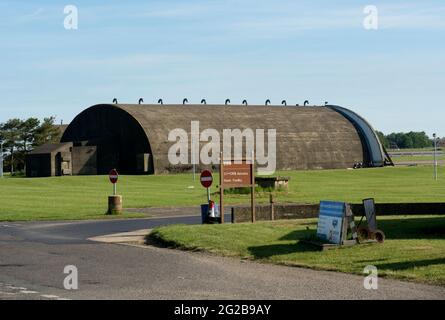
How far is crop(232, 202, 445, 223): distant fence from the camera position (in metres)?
32.5

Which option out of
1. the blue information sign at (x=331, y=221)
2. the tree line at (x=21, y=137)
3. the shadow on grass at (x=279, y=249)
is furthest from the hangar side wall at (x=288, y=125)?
the shadow on grass at (x=279, y=249)

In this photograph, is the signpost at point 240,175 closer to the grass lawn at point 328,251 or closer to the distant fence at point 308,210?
the distant fence at point 308,210

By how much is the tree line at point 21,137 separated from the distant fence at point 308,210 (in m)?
73.6

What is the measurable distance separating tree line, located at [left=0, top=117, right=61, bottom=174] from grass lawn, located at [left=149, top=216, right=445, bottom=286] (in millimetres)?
79815

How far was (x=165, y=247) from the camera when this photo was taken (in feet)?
80.9

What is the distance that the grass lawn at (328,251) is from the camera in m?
18.7

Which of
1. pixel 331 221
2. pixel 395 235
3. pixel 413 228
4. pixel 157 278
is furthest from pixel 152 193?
pixel 157 278

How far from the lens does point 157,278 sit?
17578 millimetres

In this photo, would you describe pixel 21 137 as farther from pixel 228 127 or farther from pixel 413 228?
pixel 413 228

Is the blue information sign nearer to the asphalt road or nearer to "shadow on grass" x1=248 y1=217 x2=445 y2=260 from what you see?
"shadow on grass" x1=248 y1=217 x2=445 y2=260

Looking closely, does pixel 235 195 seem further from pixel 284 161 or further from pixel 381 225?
pixel 284 161

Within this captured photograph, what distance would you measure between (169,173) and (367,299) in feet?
225
